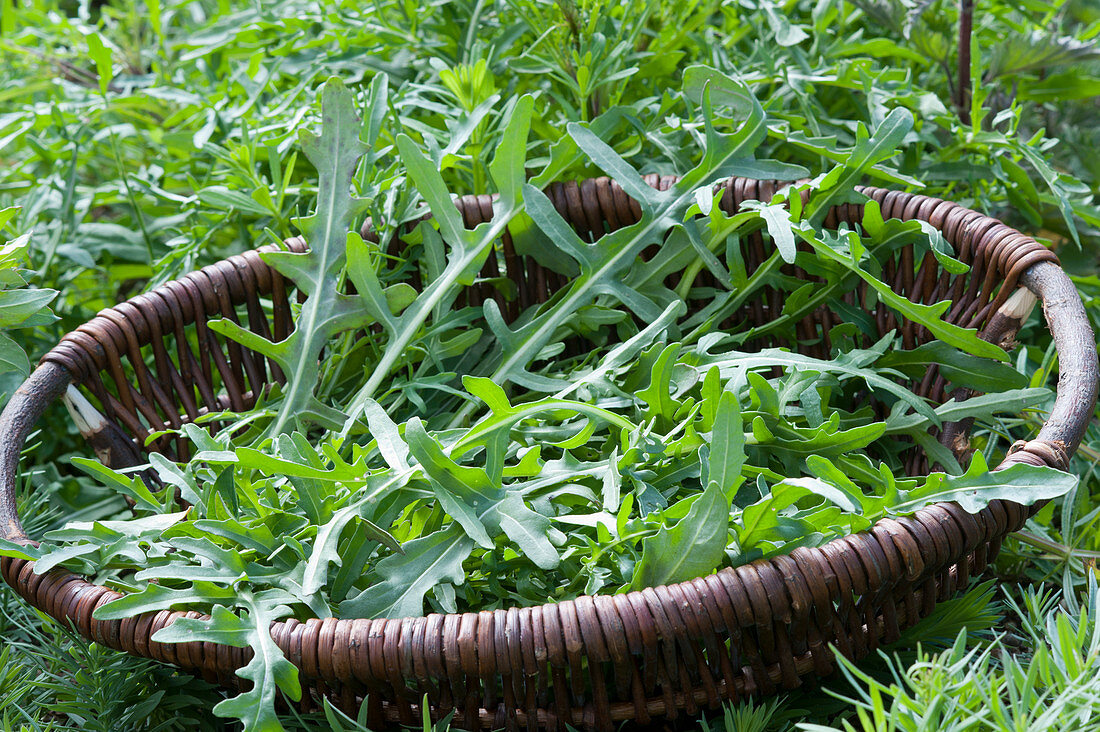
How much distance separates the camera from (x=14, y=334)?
37.9 inches

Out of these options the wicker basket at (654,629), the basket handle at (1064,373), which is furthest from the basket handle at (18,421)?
the basket handle at (1064,373)

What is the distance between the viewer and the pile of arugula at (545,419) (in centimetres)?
56

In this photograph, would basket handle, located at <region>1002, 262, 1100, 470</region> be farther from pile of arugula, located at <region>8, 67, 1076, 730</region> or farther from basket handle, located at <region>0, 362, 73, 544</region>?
basket handle, located at <region>0, 362, 73, 544</region>

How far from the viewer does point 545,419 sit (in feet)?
2.46

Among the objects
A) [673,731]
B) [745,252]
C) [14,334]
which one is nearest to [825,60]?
[745,252]

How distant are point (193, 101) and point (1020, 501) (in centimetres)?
95

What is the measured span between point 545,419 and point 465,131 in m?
0.28

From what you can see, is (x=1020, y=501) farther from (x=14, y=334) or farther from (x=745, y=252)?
(x=14, y=334)

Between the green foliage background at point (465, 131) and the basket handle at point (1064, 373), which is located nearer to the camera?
the basket handle at point (1064, 373)

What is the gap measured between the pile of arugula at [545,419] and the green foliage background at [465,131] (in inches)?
2.7

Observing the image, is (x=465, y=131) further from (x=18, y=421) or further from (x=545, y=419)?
(x=18, y=421)

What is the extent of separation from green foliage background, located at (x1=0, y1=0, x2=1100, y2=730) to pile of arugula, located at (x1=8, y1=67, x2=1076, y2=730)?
0.22 feet

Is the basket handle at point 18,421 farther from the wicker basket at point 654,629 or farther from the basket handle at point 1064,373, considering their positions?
the basket handle at point 1064,373

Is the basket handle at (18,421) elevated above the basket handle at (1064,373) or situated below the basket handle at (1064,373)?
below
